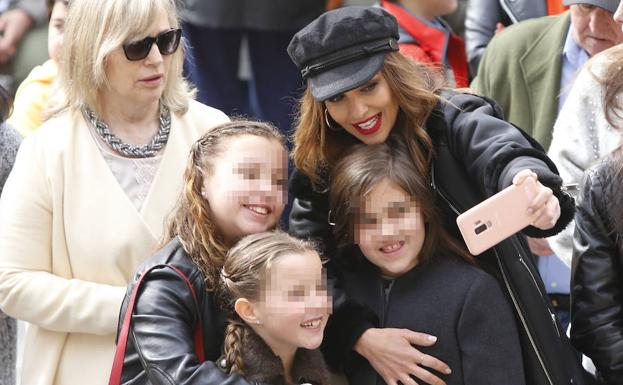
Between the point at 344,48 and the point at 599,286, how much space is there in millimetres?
975

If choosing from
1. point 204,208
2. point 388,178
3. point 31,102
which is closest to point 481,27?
point 31,102

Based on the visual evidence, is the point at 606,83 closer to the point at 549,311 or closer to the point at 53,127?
the point at 549,311

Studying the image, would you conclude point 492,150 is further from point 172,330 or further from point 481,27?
point 481,27

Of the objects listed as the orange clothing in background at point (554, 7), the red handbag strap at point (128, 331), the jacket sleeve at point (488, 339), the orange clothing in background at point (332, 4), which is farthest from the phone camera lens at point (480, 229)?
the orange clothing in background at point (332, 4)

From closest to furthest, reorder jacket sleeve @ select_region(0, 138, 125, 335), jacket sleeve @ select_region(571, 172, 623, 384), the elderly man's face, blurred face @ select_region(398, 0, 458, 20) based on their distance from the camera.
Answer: jacket sleeve @ select_region(571, 172, 623, 384) → jacket sleeve @ select_region(0, 138, 125, 335) → the elderly man's face → blurred face @ select_region(398, 0, 458, 20)

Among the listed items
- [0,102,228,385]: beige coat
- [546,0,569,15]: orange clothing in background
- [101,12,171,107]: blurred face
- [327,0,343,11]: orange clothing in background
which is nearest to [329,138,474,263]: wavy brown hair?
[0,102,228,385]: beige coat

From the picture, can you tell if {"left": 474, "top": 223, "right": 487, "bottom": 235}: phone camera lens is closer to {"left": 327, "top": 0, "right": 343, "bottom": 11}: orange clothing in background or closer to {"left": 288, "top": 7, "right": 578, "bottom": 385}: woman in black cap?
{"left": 288, "top": 7, "right": 578, "bottom": 385}: woman in black cap

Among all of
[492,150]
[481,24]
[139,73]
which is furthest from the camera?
[481,24]

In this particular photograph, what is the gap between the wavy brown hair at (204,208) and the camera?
305cm

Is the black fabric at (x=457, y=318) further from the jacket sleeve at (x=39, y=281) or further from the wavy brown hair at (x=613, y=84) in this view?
the jacket sleeve at (x=39, y=281)

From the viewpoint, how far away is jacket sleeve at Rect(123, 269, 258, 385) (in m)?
2.83

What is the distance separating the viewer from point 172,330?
2893 mm

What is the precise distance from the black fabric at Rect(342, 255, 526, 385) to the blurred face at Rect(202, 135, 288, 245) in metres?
0.41

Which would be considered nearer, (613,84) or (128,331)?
(128,331)
